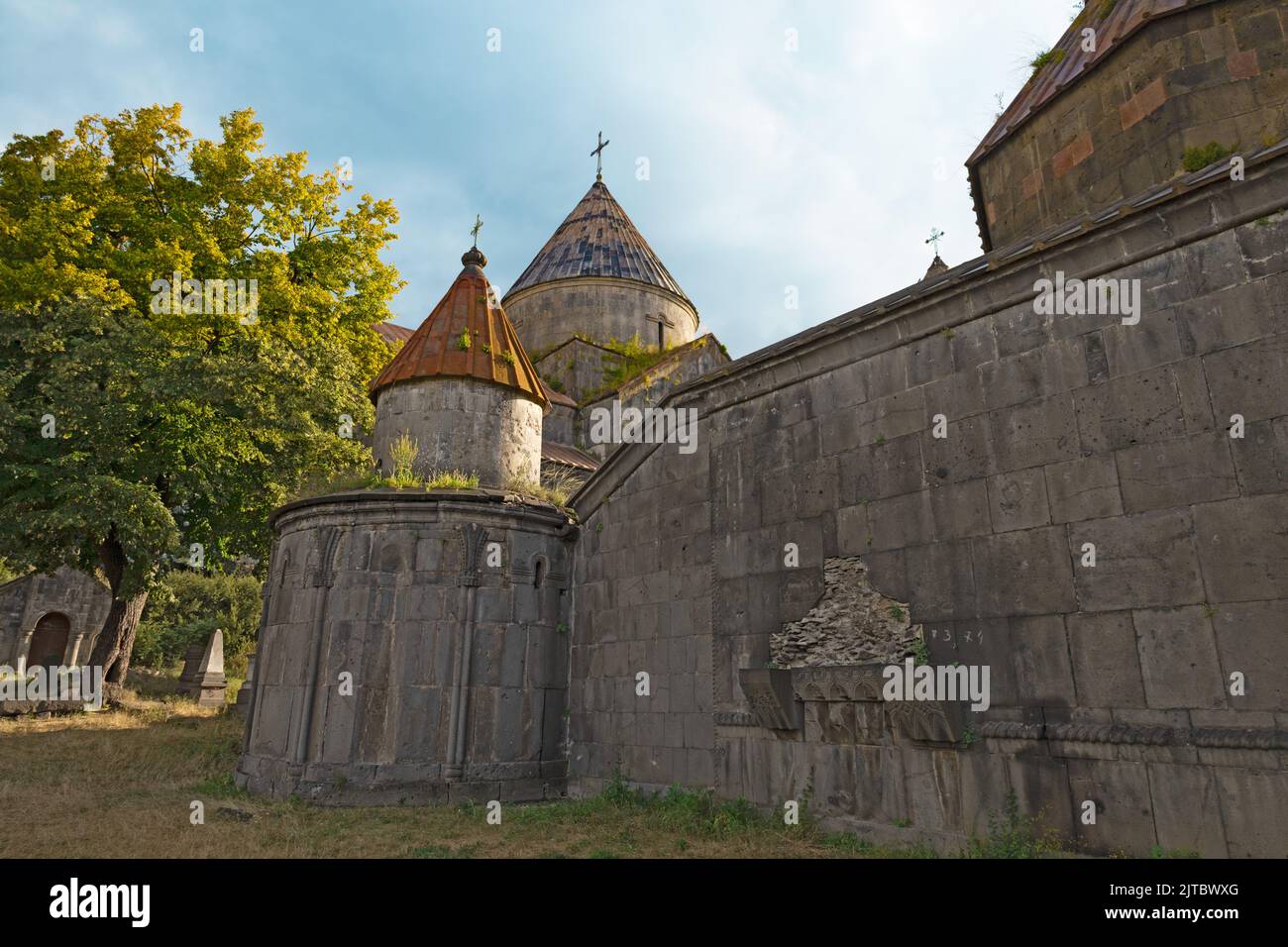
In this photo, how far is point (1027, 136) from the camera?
823 centimetres

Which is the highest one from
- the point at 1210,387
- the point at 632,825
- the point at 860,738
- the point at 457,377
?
the point at 457,377

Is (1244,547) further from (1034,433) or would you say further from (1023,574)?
(1034,433)

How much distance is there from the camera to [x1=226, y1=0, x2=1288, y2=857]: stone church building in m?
5.00

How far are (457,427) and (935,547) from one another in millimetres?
6775

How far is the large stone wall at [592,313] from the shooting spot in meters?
24.3

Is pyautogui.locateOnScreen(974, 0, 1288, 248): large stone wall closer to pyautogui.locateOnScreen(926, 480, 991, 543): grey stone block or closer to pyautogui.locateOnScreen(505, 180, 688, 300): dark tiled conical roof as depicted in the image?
pyautogui.locateOnScreen(926, 480, 991, 543): grey stone block

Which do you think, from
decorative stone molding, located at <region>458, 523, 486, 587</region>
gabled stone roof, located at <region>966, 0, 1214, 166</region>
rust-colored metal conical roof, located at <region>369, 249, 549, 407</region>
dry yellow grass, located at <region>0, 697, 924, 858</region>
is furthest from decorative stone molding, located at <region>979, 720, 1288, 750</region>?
rust-colored metal conical roof, located at <region>369, 249, 549, 407</region>

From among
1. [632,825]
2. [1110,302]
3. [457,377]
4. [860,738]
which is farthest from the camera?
[457,377]

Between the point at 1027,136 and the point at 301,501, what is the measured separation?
32.1 ft

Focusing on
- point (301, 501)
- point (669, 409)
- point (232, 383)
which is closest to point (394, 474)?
point (301, 501)

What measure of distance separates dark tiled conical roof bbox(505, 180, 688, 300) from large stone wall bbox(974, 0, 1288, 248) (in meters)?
17.8

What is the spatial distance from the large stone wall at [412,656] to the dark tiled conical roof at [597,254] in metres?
16.4
